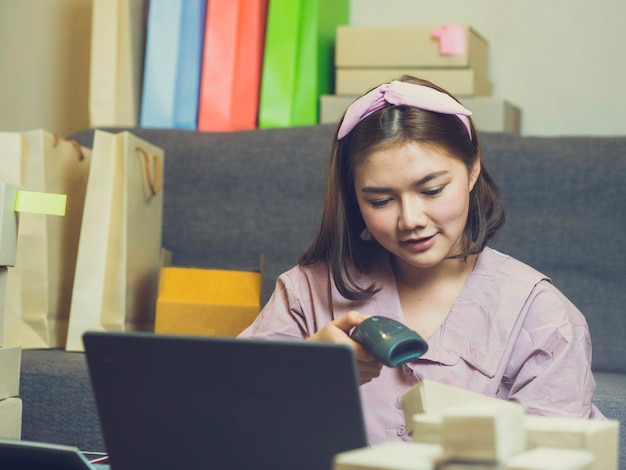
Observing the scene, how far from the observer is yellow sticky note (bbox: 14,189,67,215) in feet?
3.48

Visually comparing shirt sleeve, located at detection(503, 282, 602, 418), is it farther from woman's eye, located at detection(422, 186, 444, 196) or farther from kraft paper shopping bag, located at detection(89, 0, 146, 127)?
kraft paper shopping bag, located at detection(89, 0, 146, 127)

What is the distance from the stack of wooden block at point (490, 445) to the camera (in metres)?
0.53

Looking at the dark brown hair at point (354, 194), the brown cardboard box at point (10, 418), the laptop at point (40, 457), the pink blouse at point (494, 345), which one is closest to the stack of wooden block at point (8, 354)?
the brown cardboard box at point (10, 418)

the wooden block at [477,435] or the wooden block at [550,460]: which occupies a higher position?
the wooden block at [477,435]

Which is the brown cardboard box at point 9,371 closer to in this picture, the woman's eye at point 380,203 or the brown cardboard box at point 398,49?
the woman's eye at point 380,203

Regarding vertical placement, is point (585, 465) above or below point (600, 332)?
above

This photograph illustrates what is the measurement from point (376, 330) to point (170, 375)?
268 mm

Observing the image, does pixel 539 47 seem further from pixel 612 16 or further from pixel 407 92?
pixel 407 92

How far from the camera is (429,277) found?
49.7 inches

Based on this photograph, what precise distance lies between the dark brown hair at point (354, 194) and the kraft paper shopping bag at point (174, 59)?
889 mm

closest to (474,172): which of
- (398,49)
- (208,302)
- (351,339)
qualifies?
(351,339)

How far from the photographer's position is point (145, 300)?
1.87m

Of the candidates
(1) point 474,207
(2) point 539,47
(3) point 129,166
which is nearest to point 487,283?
(1) point 474,207

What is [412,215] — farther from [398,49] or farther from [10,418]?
[398,49]
